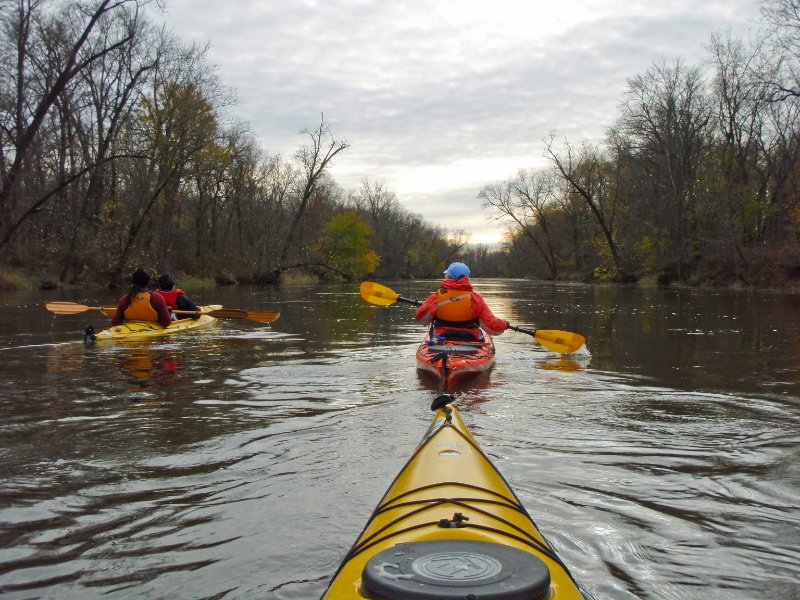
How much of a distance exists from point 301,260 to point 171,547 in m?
43.1

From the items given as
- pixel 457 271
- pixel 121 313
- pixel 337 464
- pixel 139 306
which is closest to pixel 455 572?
pixel 337 464

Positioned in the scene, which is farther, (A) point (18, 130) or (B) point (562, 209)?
(B) point (562, 209)

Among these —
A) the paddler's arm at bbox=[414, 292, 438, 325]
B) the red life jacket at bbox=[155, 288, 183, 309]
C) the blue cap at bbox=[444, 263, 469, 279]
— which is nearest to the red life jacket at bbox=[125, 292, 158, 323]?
the red life jacket at bbox=[155, 288, 183, 309]

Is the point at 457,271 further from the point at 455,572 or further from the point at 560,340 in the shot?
the point at 455,572

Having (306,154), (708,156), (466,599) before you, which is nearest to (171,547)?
(466,599)

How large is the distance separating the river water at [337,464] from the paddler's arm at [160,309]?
1.23 meters

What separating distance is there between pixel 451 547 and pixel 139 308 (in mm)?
9728

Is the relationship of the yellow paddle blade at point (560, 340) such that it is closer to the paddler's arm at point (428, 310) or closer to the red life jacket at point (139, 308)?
the paddler's arm at point (428, 310)

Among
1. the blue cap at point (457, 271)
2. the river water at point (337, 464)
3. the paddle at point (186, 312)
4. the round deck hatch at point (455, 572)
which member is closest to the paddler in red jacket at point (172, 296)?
the paddle at point (186, 312)

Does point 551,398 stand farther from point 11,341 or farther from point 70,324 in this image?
point 70,324

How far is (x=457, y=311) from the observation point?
8.34 meters

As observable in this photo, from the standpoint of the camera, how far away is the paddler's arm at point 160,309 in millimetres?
11023

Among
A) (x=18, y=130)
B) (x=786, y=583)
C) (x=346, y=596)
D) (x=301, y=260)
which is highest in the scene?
(x=18, y=130)

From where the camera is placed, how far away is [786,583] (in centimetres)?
294
